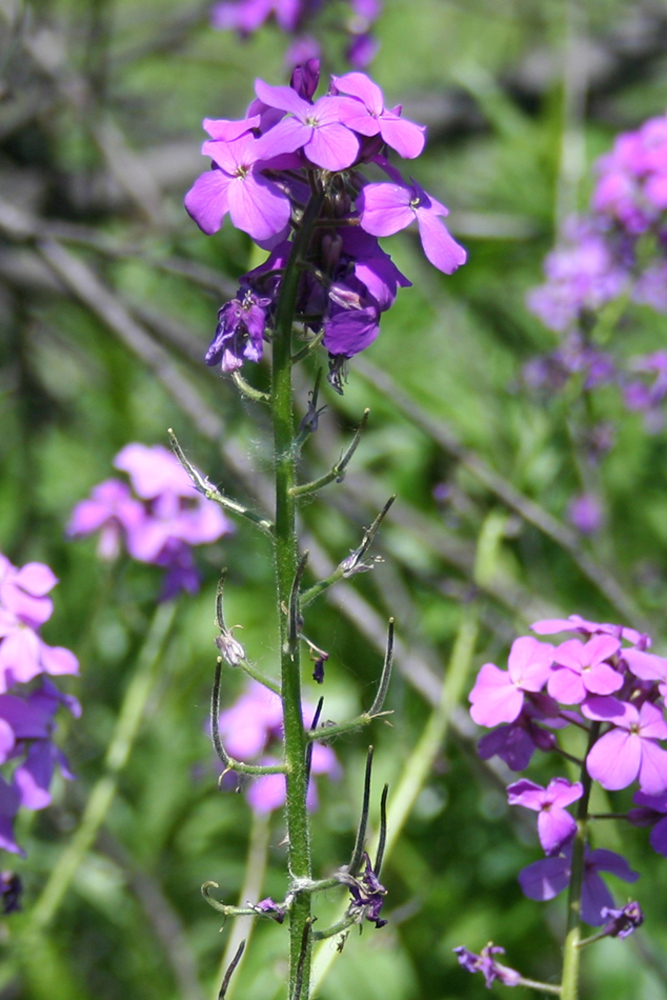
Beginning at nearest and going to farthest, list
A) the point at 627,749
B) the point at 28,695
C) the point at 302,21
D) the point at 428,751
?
the point at 627,749 → the point at 28,695 → the point at 428,751 → the point at 302,21

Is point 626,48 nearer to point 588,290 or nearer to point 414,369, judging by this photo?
point 414,369

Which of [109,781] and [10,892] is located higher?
[109,781]

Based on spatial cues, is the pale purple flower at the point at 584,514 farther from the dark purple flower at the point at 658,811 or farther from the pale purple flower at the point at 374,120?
the pale purple flower at the point at 374,120

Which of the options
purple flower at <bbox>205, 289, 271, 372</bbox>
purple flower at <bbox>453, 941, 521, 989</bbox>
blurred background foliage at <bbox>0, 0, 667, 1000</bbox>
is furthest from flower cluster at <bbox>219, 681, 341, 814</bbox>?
purple flower at <bbox>205, 289, 271, 372</bbox>

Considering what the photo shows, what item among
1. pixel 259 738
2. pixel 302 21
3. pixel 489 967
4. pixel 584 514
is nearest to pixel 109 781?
pixel 259 738

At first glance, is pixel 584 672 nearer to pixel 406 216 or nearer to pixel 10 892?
pixel 406 216

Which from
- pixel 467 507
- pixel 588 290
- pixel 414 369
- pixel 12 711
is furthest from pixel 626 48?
pixel 12 711
